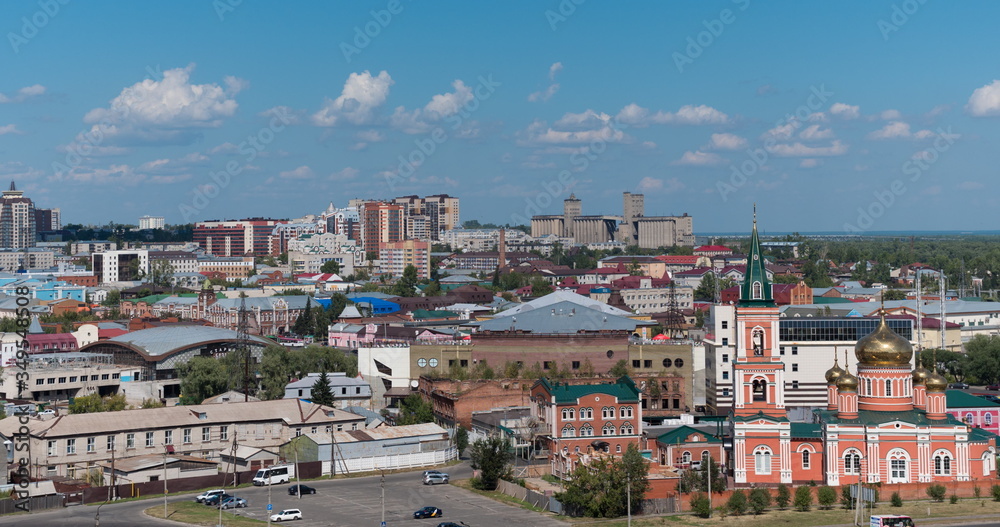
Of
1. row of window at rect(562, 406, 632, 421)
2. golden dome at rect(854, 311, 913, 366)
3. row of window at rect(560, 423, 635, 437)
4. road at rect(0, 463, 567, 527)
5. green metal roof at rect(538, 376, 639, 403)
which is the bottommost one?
road at rect(0, 463, 567, 527)

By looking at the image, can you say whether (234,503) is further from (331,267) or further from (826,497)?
(331,267)

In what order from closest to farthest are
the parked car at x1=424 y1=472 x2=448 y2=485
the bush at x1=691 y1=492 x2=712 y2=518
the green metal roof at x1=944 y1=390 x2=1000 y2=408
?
the bush at x1=691 y1=492 x2=712 y2=518, the parked car at x1=424 y1=472 x2=448 y2=485, the green metal roof at x1=944 y1=390 x2=1000 y2=408

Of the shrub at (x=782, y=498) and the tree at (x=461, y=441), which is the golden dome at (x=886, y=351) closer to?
the shrub at (x=782, y=498)

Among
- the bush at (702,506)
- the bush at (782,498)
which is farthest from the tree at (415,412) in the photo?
the bush at (782,498)

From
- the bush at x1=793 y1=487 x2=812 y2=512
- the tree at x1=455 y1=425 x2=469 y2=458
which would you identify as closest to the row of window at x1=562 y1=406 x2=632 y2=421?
the tree at x1=455 y1=425 x2=469 y2=458

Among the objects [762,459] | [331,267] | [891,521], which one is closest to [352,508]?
[762,459]

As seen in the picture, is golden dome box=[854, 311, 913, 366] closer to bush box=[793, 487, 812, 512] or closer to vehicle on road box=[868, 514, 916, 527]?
bush box=[793, 487, 812, 512]

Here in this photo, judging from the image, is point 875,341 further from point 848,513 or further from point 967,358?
point 967,358
